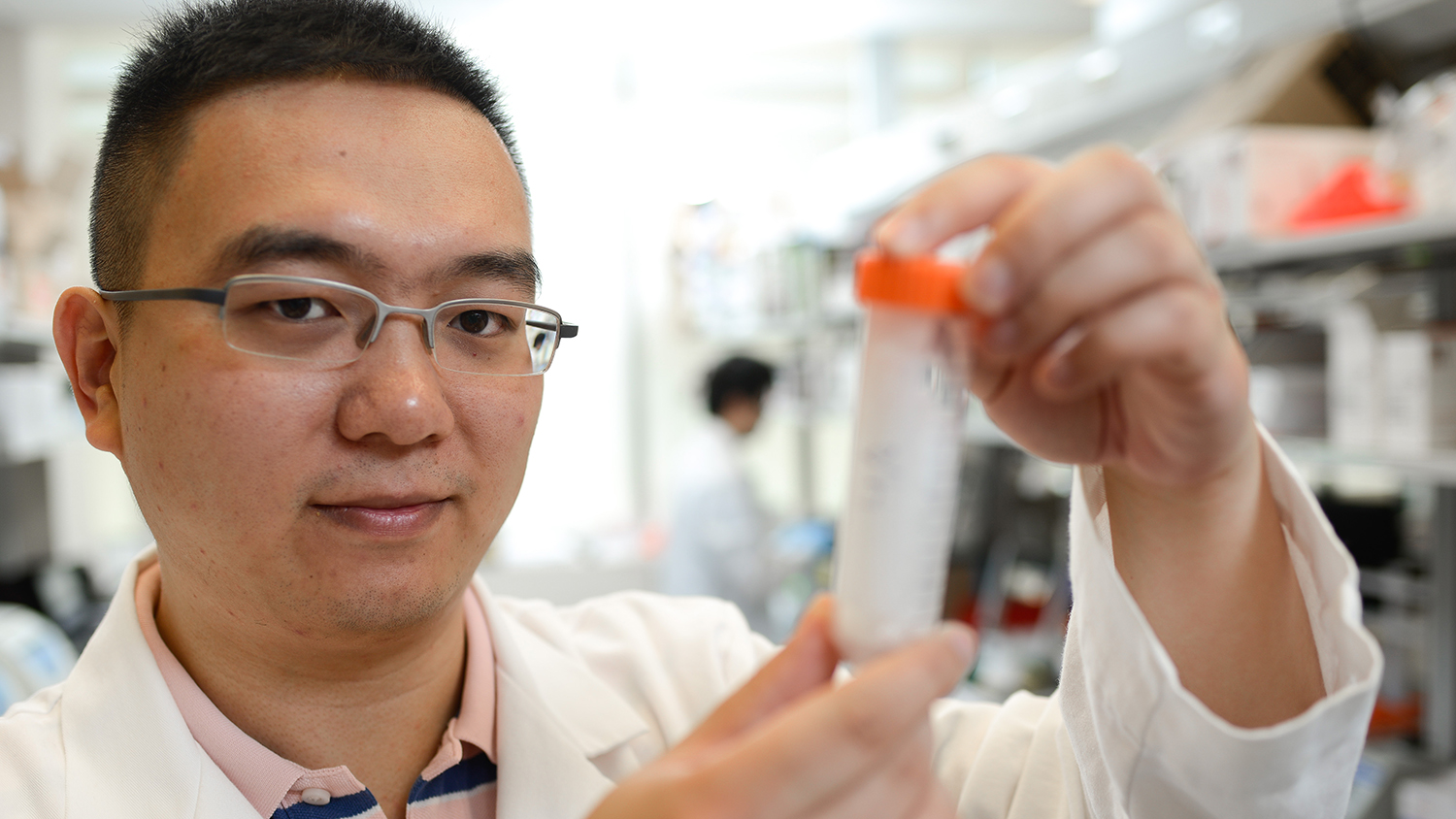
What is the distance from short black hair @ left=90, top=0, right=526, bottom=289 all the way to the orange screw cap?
67 cm

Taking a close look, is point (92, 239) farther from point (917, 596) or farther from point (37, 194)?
point (37, 194)

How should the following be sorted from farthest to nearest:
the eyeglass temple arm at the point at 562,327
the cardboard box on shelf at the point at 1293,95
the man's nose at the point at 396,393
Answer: the cardboard box on shelf at the point at 1293,95, the eyeglass temple arm at the point at 562,327, the man's nose at the point at 396,393

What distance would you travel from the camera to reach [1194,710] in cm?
75

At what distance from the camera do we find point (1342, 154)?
79.7 inches

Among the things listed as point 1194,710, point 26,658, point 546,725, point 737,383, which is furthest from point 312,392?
point 737,383

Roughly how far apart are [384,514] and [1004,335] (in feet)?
2.02

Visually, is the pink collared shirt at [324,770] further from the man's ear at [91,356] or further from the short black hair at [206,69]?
the short black hair at [206,69]

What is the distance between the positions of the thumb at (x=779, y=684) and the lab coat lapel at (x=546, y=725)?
17.6 inches

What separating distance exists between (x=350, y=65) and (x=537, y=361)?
374 millimetres

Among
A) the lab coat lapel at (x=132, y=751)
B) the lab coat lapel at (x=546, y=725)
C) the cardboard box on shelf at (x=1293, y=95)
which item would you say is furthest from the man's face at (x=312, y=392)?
the cardboard box on shelf at (x=1293, y=95)

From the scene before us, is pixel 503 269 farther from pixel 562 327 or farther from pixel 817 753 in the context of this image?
pixel 817 753

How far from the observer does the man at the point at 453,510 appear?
0.64m

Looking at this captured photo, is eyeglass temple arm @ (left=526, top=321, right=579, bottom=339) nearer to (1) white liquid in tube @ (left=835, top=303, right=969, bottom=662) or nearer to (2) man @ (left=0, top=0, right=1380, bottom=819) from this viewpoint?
(2) man @ (left=0, top=0, right=1380, bottom=819)

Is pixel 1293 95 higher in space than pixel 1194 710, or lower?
higher
